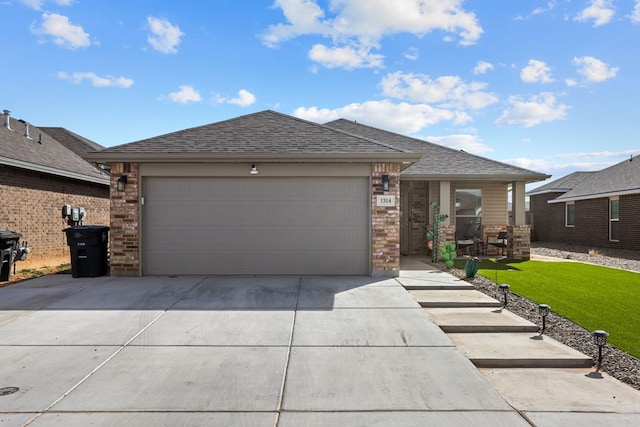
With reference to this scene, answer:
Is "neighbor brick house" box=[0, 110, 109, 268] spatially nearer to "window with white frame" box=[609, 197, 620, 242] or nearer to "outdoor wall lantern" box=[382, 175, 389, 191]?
"outdoor wall lantern" box=[382, 175, 389, 191]

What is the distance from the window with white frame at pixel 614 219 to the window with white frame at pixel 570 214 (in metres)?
2.86

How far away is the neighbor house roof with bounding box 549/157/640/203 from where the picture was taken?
16.5 metres

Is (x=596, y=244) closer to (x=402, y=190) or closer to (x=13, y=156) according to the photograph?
(x=402, y=190)

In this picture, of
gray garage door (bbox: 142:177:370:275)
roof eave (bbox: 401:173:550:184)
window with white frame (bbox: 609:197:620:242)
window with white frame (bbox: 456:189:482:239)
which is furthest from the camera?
window with white frame (bbox: 609:197:620:242)

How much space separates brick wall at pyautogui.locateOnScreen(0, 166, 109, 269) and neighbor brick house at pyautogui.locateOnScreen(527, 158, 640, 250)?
69.3 feet

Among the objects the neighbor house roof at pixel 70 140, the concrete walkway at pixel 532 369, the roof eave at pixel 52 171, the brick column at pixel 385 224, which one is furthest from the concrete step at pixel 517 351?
the neighbor house roof at pixel 70 140

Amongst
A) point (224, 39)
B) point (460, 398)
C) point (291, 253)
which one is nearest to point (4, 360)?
point (460, 398)

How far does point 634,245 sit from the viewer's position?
52.4 ft

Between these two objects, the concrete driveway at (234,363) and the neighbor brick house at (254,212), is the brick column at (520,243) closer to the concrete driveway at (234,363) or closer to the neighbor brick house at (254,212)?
the neighbor brick house at (254,212)

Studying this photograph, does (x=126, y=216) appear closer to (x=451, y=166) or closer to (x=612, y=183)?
(x=451, y=166)

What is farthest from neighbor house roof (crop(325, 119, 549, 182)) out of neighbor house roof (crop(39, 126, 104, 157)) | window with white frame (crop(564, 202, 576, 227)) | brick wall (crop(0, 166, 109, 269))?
neighbor house roof (crop(39, 126, 104, 157))

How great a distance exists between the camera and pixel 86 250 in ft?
29.5

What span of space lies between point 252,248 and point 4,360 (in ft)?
16.9

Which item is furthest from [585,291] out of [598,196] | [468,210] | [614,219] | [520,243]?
[598,196]
